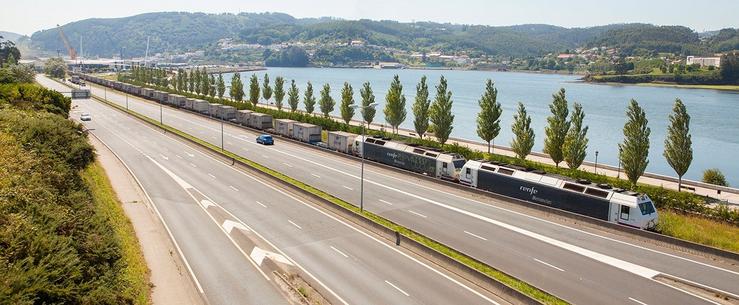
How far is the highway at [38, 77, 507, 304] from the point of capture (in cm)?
2958

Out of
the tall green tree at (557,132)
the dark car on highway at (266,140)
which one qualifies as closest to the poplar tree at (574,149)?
the tall green tree at (557,132)

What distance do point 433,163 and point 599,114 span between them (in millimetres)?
109915

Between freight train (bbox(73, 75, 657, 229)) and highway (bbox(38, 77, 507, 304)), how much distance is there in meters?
11.0

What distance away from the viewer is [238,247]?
36.9 metres

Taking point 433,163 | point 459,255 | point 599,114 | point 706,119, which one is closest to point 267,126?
point 433,163

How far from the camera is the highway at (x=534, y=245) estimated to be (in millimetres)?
30166

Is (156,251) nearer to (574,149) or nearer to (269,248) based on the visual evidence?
(269,248)

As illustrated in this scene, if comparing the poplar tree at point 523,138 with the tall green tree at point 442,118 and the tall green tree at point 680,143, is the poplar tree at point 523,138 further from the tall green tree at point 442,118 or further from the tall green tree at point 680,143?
the tall green tree at point 680,143

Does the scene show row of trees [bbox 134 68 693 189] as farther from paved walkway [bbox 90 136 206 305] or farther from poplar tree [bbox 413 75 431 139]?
paved walkway [bbox 90 136 206 305]

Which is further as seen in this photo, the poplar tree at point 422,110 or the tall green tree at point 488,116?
the poplar tree at point 422,110

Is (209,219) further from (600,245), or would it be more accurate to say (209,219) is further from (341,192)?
(600,245)

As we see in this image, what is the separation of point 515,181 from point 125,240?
33.3 m

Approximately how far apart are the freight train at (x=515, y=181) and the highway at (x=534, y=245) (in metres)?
1.99

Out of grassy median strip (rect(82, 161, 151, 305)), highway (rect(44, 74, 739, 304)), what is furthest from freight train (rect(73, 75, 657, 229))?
grassy median strip (rect(82, 161, 151, 305))
